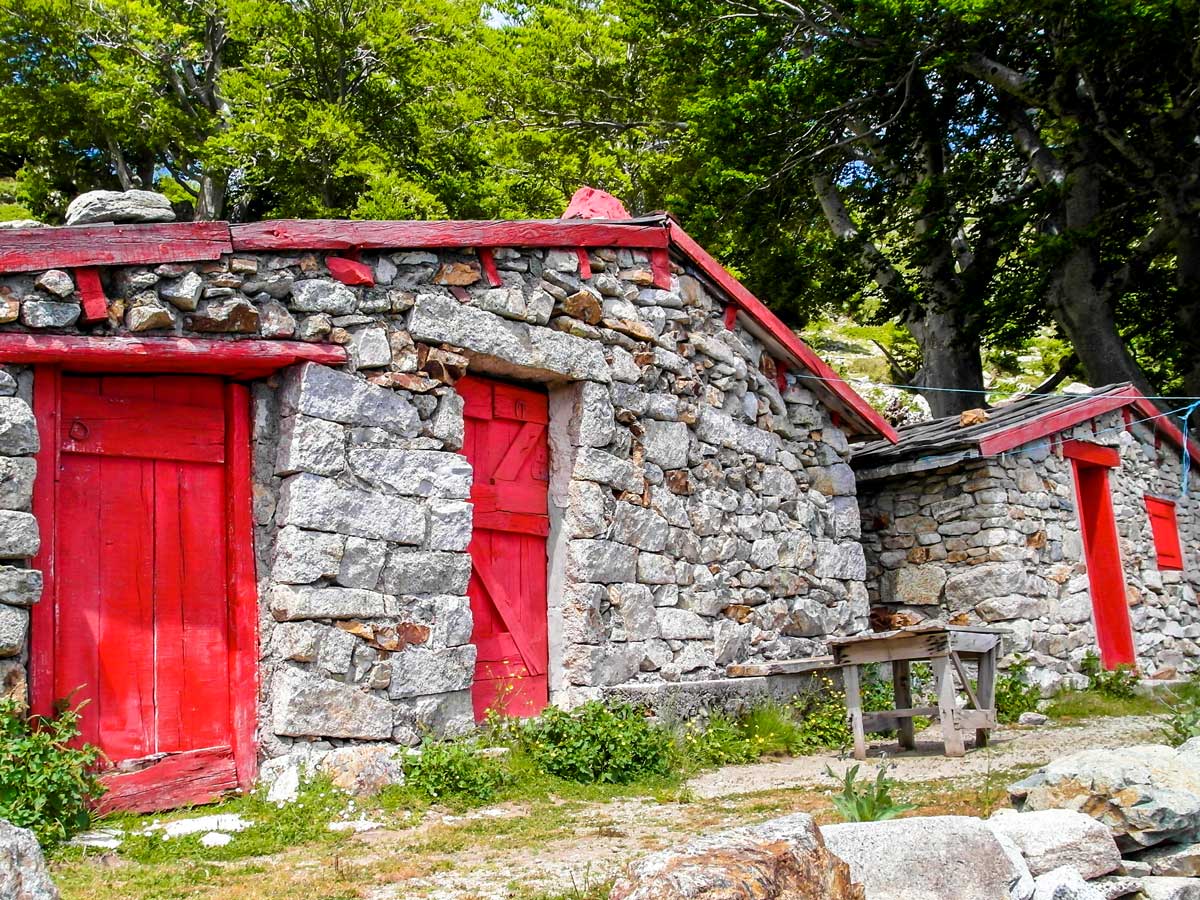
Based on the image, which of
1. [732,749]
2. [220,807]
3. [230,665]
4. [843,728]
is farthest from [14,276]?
[843,728]

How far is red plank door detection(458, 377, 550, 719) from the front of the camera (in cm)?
715

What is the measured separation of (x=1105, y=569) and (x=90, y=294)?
10410 millimetres

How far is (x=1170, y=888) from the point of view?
416 cm

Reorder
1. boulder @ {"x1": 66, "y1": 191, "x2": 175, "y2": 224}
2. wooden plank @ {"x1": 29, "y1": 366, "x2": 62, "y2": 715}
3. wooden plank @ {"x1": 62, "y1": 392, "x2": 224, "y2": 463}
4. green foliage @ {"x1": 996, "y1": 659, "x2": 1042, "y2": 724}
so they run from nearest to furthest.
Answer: wooden plank @ {"x1": 29, "y1": 366, "x2": 62, "y2": 715}, wooden plank @ {"x1": 62, "y1": 392, "x2": 224, "y2": 463}, boulder @ {"x1": 66, "y1": 191, "x2": 175, "y2": 224}, green foliage @ {"x1": 996, "y1": 659, "x2": 1042, "y2": 724}

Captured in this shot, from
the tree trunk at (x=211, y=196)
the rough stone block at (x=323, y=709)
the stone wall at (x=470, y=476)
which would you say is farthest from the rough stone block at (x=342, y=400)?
the tree trunk at (x=211, y=196)

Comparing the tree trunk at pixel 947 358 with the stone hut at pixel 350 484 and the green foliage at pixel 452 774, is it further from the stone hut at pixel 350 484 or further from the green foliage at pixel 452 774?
the green foliage at pixel 452 774

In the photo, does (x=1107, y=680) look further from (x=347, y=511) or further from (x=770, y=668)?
(x=347, y=511)

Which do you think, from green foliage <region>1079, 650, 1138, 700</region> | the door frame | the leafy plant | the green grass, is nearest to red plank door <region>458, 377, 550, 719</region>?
the leafy plant

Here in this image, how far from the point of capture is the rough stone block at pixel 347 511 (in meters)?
5.96

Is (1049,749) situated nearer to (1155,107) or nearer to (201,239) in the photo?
(201,239)

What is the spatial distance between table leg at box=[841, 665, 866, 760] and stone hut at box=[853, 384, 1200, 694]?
334cm

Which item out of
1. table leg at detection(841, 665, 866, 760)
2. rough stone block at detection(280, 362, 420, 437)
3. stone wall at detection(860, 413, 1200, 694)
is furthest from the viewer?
stone wall at detection(860, 413, 1200, 694)

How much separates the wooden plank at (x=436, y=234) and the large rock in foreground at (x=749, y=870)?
4.04 metres

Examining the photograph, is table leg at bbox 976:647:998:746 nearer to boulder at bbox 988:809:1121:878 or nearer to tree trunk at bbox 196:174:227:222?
boulder at bbox 988:809:1121:878
